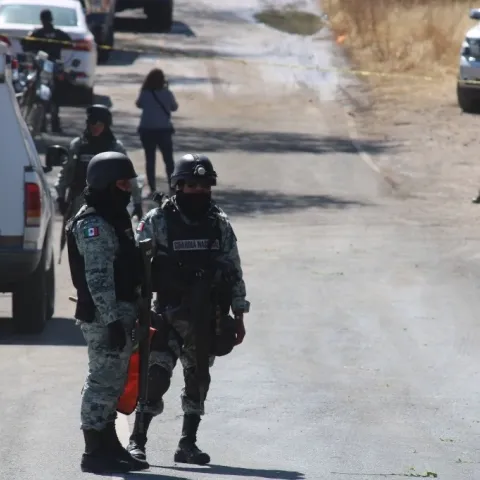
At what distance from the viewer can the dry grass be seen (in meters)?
Answer: 32.3

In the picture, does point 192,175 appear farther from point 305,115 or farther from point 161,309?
point 305,115

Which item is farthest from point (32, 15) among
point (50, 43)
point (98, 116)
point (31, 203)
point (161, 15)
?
point (31, 203)

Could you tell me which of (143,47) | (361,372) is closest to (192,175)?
(361,372)

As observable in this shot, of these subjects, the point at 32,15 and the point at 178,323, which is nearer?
the point at 178,323

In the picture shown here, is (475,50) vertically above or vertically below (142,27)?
above

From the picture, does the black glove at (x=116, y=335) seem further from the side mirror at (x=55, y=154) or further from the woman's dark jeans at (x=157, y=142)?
the woman's dark jeans at (x=157, y=142)

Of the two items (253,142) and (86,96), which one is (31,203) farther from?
(86,96)

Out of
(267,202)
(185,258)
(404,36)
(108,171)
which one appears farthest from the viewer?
(404,36)

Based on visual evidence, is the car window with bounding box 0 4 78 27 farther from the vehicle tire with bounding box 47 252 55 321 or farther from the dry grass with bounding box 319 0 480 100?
the vehicle tire with bounding box 47 252 55 321

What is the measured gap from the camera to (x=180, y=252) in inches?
307

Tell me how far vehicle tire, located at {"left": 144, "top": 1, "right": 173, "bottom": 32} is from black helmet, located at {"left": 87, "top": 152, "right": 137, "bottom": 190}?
32.0m

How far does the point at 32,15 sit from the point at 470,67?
741 centimetres

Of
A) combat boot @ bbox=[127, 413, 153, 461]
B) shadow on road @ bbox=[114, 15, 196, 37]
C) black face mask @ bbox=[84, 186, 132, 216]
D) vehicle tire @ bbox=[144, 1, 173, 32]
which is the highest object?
black face mask @ bbox=[84, 186, 132, 216]

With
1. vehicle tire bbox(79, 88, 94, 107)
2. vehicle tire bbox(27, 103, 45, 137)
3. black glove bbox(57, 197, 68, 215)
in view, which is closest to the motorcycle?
vehicle tire bbox(27, 103, 45, 137)
